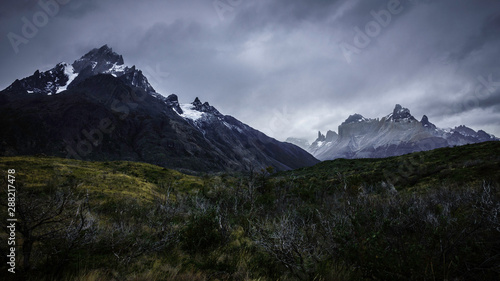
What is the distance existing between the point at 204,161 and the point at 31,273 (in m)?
149

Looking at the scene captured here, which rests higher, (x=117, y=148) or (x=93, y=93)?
(x=93, y=93)

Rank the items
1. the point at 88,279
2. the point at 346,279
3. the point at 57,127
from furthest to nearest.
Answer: the point at 57,127 → the point at 346,279 → the point at 88,279

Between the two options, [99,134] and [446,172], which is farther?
[99,134]

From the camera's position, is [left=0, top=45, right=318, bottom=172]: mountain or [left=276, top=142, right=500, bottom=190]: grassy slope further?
[left=0, top=45, right=318, bottom=172]: mountain

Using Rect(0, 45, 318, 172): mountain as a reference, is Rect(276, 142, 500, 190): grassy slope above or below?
below

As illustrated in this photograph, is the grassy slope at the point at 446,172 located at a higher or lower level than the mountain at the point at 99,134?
lower

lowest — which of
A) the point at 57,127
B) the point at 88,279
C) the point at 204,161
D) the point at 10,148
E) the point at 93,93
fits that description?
the point at 88,279

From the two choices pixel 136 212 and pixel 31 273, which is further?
pixel 136 212

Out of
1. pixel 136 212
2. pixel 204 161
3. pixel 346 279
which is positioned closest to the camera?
pixel 346 279

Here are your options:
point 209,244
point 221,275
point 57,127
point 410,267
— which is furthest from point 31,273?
point 57,127

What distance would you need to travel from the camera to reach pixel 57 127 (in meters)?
129

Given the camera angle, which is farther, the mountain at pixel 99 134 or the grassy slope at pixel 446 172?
the mountain at pixel 99 134

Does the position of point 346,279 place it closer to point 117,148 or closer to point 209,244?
point 209,244

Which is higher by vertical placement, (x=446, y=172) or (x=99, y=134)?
(x=99, y=134)
